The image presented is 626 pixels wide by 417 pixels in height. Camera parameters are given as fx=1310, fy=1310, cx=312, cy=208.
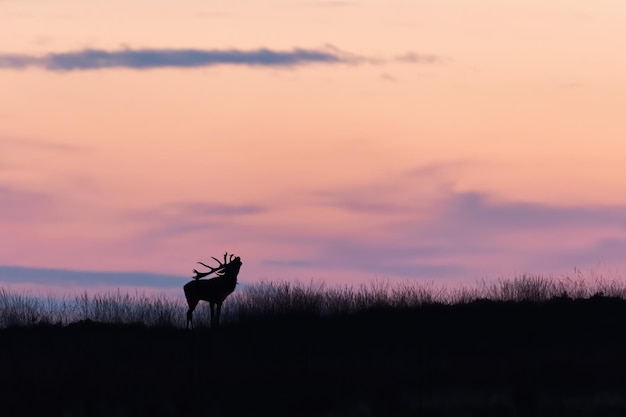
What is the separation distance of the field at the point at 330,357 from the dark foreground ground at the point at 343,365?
0.04 m

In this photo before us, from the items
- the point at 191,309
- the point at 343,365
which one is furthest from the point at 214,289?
the point at 343,365

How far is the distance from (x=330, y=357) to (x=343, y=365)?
2263 millimetres

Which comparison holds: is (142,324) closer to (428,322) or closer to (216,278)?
(216,278)

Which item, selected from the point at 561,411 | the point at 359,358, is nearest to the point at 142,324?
the point at 359,358

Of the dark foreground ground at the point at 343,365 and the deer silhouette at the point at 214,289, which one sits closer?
the dark foreground ground at the point at 343,365

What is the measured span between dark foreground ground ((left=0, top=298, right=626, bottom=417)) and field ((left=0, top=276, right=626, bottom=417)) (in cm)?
4

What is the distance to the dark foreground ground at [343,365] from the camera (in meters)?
20.9

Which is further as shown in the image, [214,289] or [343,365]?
[214,289]

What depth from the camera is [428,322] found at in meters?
29.9

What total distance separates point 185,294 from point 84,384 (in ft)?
25.6

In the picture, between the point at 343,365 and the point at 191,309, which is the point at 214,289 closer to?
the point at 191,309

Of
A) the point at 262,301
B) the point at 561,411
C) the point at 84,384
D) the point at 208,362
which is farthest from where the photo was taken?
the point at 262,301

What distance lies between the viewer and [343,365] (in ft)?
80.5

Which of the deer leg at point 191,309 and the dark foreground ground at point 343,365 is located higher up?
the deer leg at point 191,309
